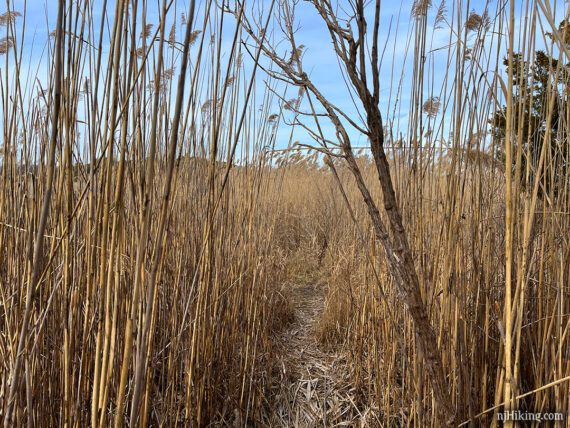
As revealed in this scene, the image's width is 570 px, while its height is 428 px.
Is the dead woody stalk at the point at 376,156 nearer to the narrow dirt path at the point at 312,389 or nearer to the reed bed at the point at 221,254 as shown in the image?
the reed bed at the point at 221,254

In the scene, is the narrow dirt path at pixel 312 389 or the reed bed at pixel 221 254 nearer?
the reed bed at pixel 221 254

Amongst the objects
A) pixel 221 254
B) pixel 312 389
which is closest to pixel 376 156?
pixel 221 254

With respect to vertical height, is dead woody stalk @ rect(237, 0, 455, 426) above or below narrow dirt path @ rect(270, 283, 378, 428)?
above

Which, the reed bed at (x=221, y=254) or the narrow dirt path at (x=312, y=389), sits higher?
the reed bed at (x=221, y=254)

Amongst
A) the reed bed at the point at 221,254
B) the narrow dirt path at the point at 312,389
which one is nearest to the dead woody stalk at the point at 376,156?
the reed bed at the point at 221,254

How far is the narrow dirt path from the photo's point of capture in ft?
5.20

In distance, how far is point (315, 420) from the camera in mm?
1590

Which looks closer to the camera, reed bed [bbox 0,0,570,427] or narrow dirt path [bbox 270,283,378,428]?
reed bed [bbox 0,0,570,427]

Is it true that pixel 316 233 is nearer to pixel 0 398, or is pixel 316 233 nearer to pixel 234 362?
pixel 234 362

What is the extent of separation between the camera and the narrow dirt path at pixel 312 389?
1.58 metres

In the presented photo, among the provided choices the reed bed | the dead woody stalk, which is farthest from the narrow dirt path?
the dead woody stalk

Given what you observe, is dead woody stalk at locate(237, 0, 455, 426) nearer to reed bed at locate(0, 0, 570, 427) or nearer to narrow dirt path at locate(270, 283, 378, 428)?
reed bed at locate(0, 0, 570, 427)

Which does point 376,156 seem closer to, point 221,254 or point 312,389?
point 221,254

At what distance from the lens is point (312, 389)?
1787 mm
